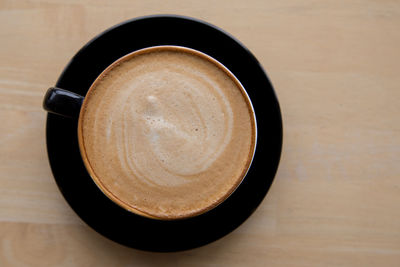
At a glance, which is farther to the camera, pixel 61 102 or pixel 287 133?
pixel 287 133

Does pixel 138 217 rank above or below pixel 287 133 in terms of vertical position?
below

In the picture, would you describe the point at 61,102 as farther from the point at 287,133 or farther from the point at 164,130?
the point at 287,133

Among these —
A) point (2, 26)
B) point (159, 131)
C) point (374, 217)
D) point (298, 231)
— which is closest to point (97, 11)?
point (2, 26)

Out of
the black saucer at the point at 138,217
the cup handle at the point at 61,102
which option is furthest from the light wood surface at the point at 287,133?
the cup handle at the point at 61,102

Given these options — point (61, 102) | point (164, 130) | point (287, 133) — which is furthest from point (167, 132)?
point (287, 133)

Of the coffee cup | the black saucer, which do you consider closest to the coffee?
the coffee cup

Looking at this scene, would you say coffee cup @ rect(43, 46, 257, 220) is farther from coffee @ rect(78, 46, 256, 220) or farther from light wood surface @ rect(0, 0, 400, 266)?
light wood surface @ rect(0, 0, 400, 266)

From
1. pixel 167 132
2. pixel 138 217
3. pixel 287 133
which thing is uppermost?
pixel 167 132
